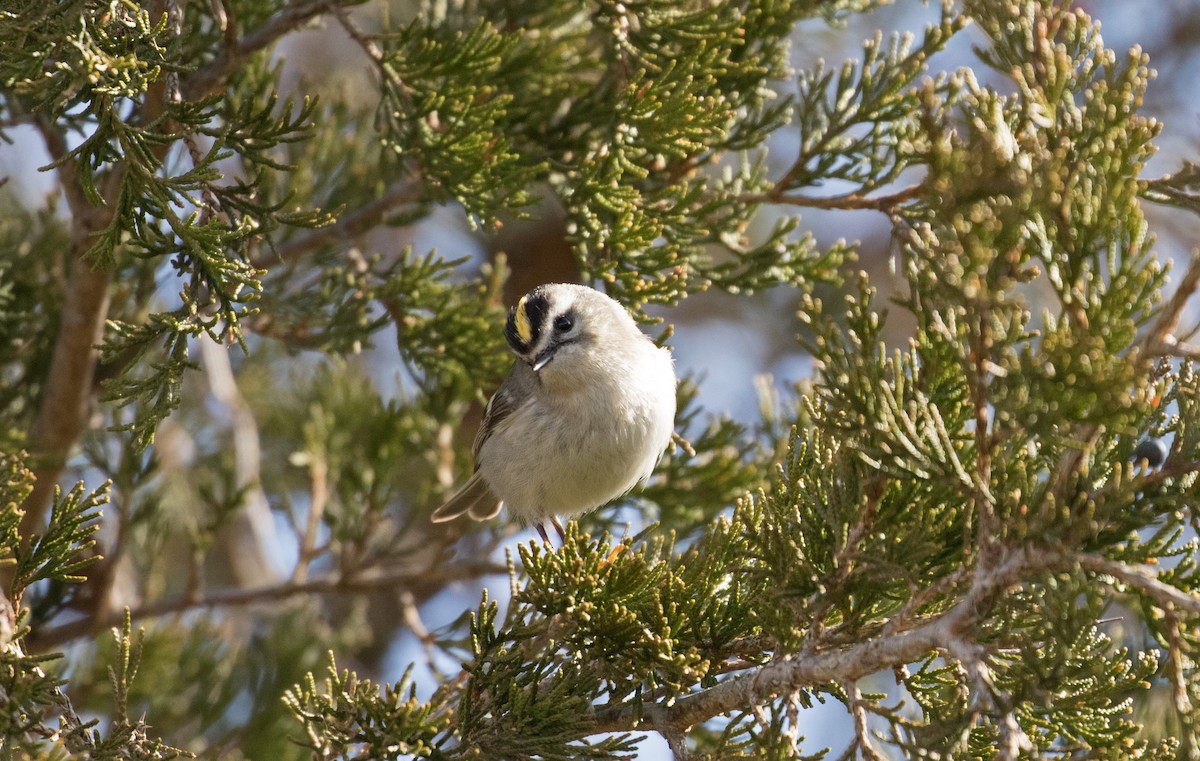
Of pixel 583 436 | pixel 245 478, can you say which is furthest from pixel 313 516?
pixel 583 436

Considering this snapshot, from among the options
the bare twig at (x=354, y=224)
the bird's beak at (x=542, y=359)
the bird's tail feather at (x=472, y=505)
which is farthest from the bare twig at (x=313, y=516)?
the bird's beak at (x=542, y=359)

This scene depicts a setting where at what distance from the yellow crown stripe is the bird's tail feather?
28.1 inches

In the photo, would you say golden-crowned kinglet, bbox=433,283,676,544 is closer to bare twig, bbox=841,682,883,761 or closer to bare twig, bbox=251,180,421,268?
bare twig, bbox=251,180,421,268

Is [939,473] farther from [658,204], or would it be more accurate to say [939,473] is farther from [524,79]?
[524,79]

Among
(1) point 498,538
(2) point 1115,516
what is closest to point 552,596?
(2) point 1115,516

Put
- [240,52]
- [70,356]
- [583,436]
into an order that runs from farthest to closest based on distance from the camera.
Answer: [583,436] → [70,356] → [240,52]

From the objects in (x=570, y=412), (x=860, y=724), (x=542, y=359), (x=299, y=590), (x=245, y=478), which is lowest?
(x=860, y=724)

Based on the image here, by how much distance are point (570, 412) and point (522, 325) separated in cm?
34

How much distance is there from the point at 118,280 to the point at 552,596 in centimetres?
188

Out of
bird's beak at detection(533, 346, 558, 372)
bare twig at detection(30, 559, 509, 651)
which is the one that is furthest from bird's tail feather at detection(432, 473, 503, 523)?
bird's beak at detection(533, 346, 558, 372)

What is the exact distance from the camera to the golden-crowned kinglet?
3424 millimetres

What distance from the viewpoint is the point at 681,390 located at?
3723 millimetres

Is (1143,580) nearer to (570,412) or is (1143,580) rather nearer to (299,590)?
(570,412)

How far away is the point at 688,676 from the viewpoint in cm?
210
